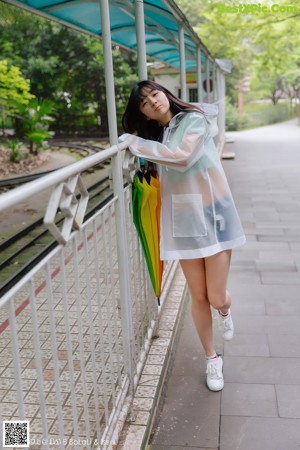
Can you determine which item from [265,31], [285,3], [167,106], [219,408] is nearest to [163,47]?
[167,106]

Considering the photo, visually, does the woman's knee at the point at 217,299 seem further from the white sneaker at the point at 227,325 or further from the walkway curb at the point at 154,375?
the walkway curb at the point at 154,375

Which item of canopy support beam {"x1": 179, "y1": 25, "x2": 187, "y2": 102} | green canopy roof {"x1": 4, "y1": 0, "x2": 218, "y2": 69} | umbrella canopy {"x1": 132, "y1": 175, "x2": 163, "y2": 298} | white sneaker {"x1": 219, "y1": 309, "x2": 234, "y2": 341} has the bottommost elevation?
white sneaker {"x1": 219, "y1": 309, "x2": 234, "y2": 341}

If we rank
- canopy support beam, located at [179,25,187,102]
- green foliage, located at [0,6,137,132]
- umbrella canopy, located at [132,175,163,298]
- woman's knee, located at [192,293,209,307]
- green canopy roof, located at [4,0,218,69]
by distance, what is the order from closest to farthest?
umbrella canopy, located at [132,175,163,298] < woman's knee, located at [192,293,209,307] < green canopy roof, located at [4,0,218,69] < canopy support beam, located at [179,25,187,102] < green foliage, located at [0,6,137,132]

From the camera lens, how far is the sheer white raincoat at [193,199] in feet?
8.01

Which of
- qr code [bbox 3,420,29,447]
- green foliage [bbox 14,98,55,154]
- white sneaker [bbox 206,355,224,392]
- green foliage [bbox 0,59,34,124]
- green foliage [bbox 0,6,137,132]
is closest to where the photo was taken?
qr code [bbox 3,420,29,447]

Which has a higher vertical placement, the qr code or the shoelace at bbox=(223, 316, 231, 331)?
the qr code

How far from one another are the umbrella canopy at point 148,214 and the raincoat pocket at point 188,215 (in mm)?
195

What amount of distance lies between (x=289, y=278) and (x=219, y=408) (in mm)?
2200

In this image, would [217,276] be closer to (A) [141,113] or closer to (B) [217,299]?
(B) [217,299]

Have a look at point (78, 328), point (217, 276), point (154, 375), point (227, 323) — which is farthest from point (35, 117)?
point (78, 328)

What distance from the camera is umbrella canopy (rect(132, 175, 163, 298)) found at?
2.66m

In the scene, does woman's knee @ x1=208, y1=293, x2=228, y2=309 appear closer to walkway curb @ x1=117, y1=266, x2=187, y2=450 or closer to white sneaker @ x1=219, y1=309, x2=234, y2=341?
white sneaker @ x1=219, y1=309, x2=234, y2=341

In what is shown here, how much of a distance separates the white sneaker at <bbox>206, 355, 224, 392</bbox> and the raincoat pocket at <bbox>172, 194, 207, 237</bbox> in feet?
2.93

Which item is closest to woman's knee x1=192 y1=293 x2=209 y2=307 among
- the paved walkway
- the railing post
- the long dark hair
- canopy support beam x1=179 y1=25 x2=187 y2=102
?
the railing post
